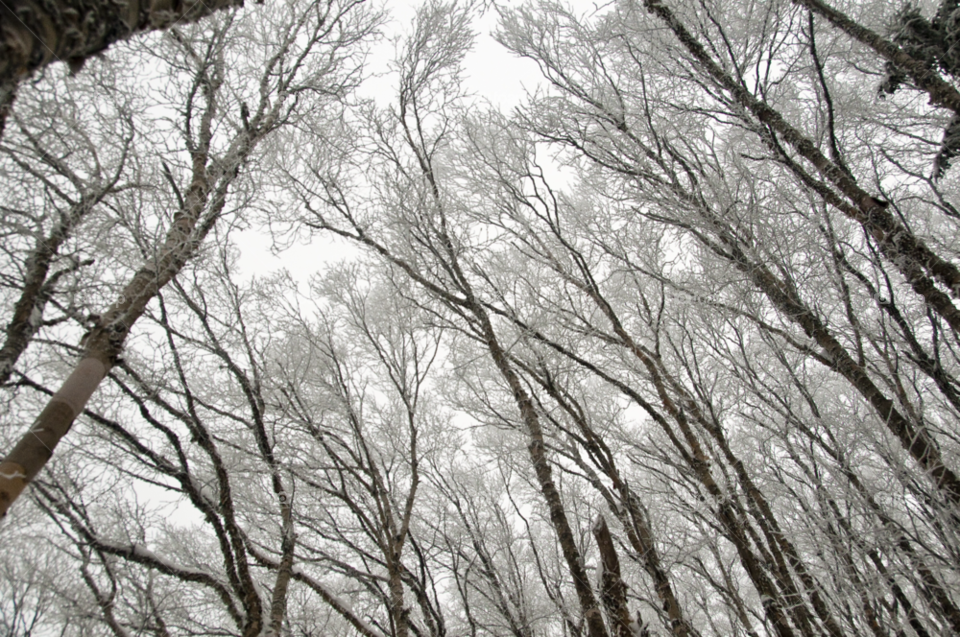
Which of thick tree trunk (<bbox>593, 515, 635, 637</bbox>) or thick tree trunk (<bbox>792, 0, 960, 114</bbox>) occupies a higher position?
thick tree trunk (<bbox>792, 0, 960, 114</bbox>)

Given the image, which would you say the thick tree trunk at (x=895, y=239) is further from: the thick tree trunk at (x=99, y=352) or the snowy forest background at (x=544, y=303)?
the thick tree trunk at (x=99, y=352)

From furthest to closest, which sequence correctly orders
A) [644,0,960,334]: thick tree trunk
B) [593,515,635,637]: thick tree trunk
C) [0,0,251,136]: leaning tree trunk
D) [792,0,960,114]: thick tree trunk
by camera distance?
1. [593,515,635,637]: thick tree trunk
2. [792,0,960,114]: thick tree trunk
3. [644,0,960,334]: thick tree trunk
4. [0,0,251,136]: leaning tree trunk

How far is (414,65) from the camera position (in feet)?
17.3

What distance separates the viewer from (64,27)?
0.97 metres

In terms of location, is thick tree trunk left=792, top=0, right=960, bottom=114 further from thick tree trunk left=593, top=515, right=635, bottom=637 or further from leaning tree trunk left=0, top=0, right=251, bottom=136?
leaning tree trunk left=0, top=0, right=251, bottom=136

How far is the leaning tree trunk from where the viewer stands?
863mm

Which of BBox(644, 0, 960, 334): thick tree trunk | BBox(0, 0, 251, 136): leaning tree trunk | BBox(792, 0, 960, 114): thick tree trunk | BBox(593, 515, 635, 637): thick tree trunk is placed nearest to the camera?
BBox(0, 0, 251, 136): leaning tree trunk

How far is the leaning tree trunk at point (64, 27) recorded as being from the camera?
2.83 feet

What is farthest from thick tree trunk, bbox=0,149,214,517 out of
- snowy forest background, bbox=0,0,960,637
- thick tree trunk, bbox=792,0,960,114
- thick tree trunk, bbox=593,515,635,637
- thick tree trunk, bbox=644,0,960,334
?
thick tree trunk, bbox=792,0,960,114

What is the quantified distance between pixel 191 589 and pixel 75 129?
513 centimetres

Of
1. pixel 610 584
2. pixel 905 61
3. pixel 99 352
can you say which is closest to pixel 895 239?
pixel 905 61

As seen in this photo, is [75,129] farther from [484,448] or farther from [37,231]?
[484,448]

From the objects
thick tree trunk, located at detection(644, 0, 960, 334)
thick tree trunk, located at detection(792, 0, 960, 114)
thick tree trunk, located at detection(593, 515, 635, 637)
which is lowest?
thick tree trunk, located at detection(593, 515, 635, 637)

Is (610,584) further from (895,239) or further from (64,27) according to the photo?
(64,27)
